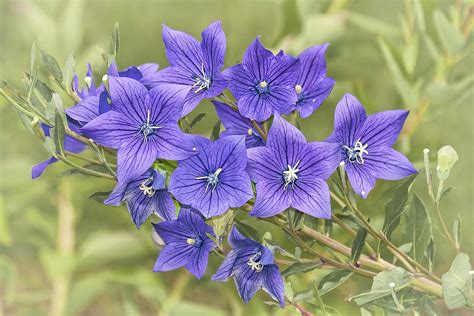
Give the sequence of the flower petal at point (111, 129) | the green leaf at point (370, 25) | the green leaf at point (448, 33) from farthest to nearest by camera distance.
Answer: the green leaf at point (370, 25), the green leaf at point (448, 33), the flower petal at point (111, 129)

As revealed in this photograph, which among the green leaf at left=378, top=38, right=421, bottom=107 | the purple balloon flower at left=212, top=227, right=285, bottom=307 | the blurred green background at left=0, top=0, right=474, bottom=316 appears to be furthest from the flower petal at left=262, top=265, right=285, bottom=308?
the green leaf at left=378, top=38, right=421, bottom=107

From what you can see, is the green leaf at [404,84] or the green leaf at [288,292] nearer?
the green leaf at [288,292]

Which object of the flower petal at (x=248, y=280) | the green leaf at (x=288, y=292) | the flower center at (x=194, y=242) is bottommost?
the green leaf at (x=288, y=292)

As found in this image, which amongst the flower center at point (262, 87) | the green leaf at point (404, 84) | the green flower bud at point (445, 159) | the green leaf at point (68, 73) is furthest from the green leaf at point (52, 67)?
the green leaf at point (404, 84)

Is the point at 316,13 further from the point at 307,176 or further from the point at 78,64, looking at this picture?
the point at 307,176

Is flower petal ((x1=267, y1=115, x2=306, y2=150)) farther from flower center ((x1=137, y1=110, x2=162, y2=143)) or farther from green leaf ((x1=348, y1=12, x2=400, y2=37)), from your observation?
green leaf ((x1=348, y1=12, x2=400, y2=37))

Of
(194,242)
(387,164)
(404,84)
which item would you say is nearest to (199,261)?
(194,242)

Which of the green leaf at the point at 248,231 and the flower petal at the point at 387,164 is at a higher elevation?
the flower petal at the point at 387,164

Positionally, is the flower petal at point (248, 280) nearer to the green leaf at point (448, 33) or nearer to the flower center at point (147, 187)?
the flower center at point (147, 187)

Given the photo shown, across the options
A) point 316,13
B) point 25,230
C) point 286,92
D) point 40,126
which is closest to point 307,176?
point 286,92
